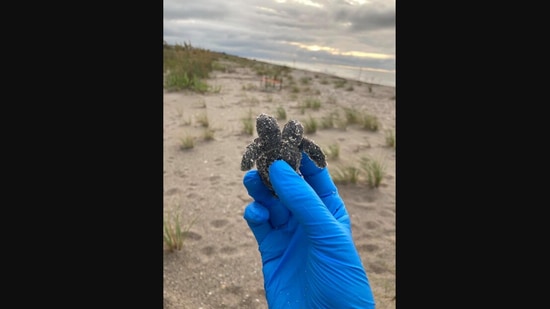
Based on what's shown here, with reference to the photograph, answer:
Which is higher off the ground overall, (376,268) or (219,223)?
(219,223)

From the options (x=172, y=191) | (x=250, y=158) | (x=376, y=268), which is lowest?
(x=376, y=268)

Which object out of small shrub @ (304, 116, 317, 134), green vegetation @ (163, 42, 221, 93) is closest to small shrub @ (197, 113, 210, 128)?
small shrub @ (304, 116, 317, 134)

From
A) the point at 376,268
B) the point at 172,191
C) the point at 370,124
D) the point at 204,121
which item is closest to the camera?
the point at 376,268

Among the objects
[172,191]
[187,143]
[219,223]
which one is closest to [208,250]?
[219,223]

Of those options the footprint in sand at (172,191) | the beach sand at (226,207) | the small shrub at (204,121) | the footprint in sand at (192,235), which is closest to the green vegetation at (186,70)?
the beach sand at (226,207)

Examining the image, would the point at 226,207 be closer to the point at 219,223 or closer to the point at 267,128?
the point at 219,223

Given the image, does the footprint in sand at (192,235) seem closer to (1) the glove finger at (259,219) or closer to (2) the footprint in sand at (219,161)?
(1) the glove finger at (259,219)

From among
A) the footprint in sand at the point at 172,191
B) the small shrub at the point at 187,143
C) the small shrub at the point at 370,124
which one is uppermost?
the small shrub at the point at 370,124
